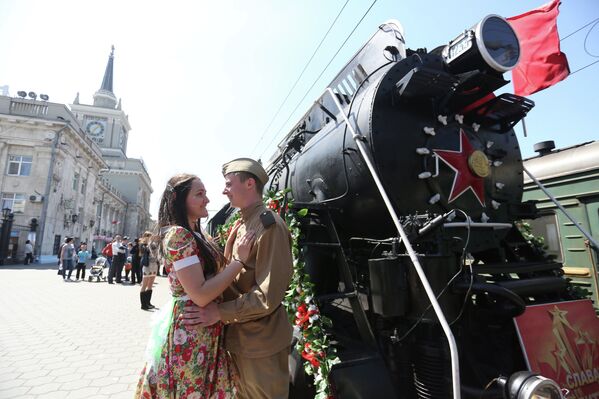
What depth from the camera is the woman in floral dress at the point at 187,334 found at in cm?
167

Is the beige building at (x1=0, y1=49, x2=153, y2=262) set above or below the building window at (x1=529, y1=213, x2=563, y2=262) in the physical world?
above

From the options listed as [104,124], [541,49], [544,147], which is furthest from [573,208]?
[104,124]

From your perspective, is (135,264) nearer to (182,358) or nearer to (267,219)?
(182,358)

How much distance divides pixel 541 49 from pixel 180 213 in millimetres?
5553

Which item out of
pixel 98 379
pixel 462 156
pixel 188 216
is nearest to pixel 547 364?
pixel 462 156

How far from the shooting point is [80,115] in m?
61.2

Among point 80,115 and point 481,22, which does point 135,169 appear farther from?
point 481,22

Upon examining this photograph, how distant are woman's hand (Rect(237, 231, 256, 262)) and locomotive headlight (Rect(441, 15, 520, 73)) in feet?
7.38

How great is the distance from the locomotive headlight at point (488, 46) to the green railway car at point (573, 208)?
8.79ft

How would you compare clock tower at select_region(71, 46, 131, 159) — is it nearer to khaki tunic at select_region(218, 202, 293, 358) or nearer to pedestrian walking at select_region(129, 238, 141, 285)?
pedestrian walking at select_region(129, 238, 141, 285)

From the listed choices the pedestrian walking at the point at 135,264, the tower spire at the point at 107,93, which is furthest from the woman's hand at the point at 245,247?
the tower spire at the point at 107,93

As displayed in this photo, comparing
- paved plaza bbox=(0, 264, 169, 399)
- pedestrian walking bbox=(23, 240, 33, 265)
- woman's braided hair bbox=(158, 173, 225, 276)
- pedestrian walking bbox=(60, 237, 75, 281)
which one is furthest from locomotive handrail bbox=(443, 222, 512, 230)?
pedestrian walking bbox=(23, 240, 33, 265)

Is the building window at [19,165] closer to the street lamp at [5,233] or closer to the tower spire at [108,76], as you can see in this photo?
the street lamp at [5,233]

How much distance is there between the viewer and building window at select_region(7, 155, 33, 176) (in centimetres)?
2452
